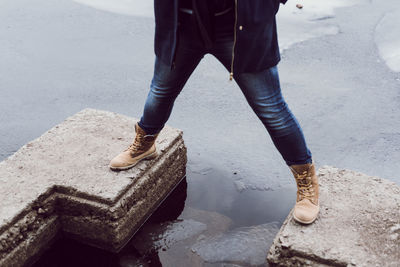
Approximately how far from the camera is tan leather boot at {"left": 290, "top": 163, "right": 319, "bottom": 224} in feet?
7.88

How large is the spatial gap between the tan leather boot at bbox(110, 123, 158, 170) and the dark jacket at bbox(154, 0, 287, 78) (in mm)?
534

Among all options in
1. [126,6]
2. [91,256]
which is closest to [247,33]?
[91,256]

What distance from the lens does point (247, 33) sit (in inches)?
82.1

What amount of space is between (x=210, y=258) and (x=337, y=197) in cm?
71

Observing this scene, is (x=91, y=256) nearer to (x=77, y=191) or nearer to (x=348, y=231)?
(x=77, y=191)

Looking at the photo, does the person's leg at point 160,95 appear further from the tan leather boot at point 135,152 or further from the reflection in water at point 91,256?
the reflection in water at point 91,256

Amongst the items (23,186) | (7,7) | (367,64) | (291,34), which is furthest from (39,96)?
(367,64)

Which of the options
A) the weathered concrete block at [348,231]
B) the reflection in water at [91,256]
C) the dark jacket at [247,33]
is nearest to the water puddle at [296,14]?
the weathered concrete block at [348,231]

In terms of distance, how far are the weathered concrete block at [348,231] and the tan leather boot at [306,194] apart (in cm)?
4

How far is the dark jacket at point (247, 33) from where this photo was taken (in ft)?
6.72

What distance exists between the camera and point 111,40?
4.91m

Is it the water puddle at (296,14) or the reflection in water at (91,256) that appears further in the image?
the water puddle at (296,14)

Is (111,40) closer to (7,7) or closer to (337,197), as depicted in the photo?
(7,7)

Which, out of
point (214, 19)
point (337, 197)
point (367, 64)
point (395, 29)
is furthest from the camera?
point (395, 29)
